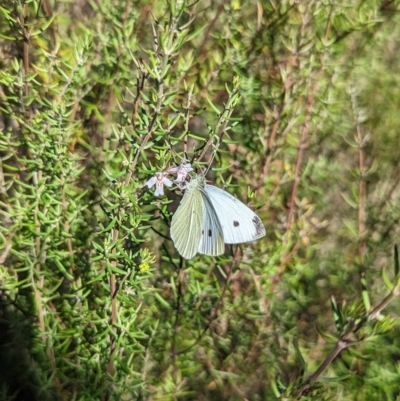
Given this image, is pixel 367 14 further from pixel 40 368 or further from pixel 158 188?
pixel 40 368

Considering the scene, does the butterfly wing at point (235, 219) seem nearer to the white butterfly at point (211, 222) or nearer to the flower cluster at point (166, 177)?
the white butterfly at point (211, 222)

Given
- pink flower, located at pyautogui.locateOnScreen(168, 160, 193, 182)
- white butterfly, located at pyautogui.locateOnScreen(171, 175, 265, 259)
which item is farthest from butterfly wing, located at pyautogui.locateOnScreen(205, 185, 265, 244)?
pink flower, located at pyautogui.locateOnScreen(168, 160, 193, 182)

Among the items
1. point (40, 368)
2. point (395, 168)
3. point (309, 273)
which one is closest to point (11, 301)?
point (40, 368)

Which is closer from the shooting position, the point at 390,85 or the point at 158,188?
the point at 158,188

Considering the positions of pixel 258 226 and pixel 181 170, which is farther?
pixel 258 226

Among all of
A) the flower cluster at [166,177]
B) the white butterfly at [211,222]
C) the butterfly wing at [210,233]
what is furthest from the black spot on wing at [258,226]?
the flower cluster at [166,177]

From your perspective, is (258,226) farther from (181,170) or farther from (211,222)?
(181,170)

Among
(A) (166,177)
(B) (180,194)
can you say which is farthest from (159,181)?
(B) (180,194)
